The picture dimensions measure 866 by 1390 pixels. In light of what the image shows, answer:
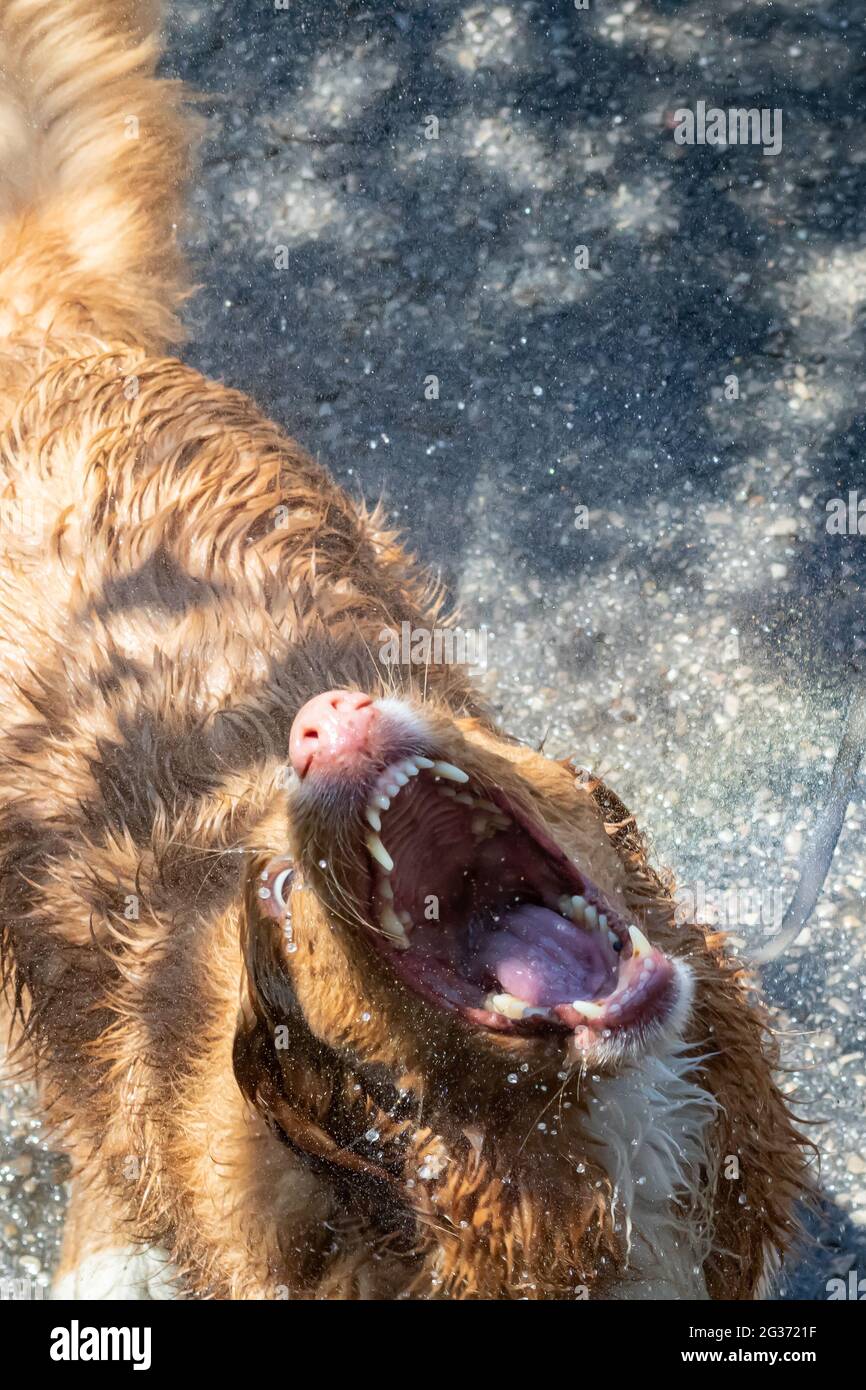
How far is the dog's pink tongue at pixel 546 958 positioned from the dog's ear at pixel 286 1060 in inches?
16.1

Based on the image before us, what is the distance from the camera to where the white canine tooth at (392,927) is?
233 centimetres

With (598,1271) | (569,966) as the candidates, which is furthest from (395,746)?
(598,1271)

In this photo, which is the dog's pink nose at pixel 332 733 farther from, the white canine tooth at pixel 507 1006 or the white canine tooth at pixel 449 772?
the white canine tooth at pixel 507 1006

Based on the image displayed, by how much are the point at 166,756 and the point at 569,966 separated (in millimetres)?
1039

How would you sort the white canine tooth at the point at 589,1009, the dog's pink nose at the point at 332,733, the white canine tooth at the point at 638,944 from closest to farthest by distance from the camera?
the dog's pink nose at the point at 332,733
the white canine tooth at the point at 589,1009
the white canine tooth at the point at 638,944

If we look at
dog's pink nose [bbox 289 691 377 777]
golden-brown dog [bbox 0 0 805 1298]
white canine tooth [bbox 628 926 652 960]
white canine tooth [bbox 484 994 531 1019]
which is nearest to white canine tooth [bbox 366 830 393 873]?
golden-brown dog [bbox 0 0 805 1298]

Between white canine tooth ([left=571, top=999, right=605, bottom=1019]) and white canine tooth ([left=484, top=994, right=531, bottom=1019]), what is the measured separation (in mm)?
100

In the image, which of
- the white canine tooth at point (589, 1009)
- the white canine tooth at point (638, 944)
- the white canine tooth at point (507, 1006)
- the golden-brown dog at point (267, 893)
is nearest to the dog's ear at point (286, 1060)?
the golden-brown dog at point (267, 893)

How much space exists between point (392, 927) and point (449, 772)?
1.02 feet

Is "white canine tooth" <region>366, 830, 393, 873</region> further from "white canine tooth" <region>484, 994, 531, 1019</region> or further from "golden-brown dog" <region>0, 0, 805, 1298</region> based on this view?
"white canine tooth" <region>484, 994, 531, 1019</region>

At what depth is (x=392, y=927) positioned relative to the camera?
2361mm

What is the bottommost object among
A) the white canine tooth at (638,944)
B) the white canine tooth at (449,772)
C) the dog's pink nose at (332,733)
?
the white canine tooth at (638,944)

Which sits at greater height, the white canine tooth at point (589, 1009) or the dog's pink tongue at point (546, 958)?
the white canine tooth at point (589, 1009)
